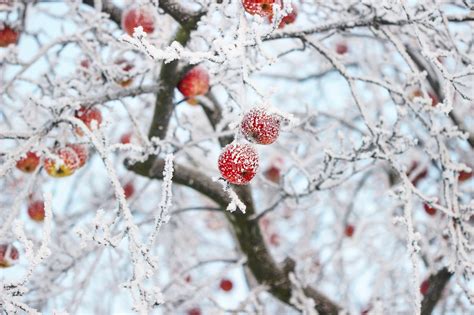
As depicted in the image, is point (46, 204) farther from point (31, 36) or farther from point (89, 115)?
point (31, 36)

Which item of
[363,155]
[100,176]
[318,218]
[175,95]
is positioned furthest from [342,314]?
[100,176]

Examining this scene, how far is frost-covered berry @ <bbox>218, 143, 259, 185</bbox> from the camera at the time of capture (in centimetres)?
201

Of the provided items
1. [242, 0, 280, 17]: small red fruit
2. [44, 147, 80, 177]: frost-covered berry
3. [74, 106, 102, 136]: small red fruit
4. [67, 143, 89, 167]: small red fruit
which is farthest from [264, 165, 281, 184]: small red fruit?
[242, 0, 280, 17]: small red fruit

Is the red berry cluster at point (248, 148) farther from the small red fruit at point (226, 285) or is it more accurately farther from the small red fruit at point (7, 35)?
the small red fruit at point (226, 285)

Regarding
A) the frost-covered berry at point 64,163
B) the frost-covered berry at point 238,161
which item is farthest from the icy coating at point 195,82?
the frost-covered berry at point 238,161

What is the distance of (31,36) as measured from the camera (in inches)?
140

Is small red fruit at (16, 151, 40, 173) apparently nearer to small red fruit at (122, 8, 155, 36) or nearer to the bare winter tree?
the bare winter tree

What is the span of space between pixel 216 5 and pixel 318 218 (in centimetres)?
499

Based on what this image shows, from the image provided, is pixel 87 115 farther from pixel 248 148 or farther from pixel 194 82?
pixel 248 148

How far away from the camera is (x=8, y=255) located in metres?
3.00

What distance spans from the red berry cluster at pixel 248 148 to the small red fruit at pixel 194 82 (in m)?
1.05

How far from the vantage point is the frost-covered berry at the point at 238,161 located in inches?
79.2

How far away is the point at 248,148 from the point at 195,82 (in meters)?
1.09

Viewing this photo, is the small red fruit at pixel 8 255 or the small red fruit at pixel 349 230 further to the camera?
the small red fruit at pixel 349 230
